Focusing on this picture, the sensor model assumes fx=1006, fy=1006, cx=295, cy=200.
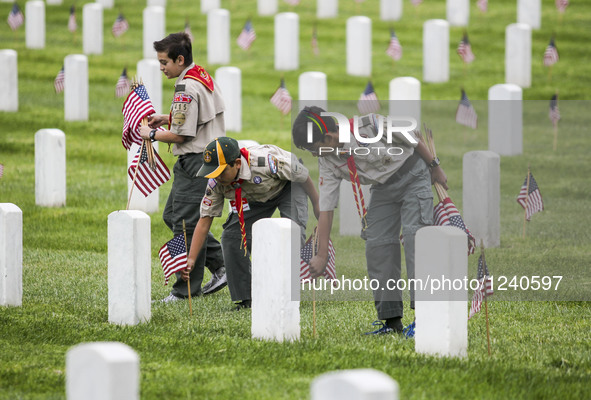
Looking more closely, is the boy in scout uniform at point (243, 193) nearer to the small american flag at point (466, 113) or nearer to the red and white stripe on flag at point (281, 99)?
the small american flag at point (466, 113)

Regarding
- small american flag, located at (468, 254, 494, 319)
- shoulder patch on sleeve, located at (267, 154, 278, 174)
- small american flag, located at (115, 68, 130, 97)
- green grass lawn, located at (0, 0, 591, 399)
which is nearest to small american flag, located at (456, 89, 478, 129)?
green grass lawn, located at (0, 0, 591, 399)

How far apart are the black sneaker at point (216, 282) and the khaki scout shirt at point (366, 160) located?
1.81 meters

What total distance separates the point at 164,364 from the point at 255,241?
3.11 ft

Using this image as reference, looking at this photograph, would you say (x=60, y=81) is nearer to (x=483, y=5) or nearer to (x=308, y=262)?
(x=308, y=262)

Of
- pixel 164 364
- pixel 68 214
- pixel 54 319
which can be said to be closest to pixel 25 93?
pixel 68 214

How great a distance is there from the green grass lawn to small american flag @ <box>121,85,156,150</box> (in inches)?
48.2

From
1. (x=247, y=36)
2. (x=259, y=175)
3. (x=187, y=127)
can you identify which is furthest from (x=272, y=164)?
(x=247, y=36)

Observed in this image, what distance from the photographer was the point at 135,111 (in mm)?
7750

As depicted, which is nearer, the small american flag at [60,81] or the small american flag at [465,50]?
the small american flag at [60,81]

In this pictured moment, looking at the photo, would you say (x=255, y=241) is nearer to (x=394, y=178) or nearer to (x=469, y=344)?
(x=394, y=178)

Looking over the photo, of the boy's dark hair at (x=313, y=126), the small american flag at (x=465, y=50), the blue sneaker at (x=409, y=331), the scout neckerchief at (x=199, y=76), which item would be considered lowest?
the blue sneaker at (x=409, y=331)

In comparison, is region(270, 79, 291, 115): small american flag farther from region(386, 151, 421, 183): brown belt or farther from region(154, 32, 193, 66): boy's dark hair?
region(386, 151, 421, 183): brown belt

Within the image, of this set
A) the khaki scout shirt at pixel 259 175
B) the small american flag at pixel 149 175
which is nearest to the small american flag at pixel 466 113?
the small american flag at pixel 149 175

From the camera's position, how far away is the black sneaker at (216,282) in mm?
7875
